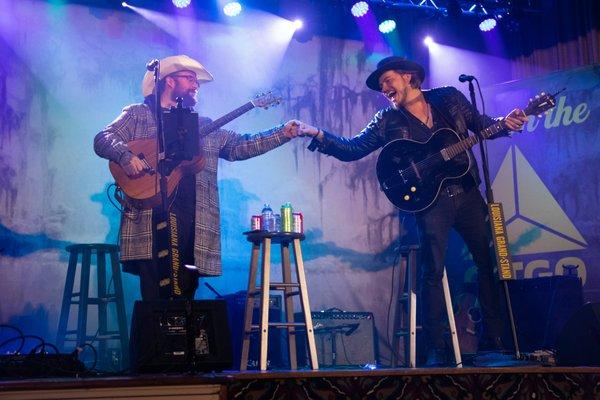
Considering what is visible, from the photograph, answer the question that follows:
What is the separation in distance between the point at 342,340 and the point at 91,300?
1986mm

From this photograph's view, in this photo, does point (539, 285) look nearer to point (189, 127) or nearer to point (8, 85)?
point (189, 127)

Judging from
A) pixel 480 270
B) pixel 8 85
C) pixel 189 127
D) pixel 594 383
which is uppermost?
pixel 8 85

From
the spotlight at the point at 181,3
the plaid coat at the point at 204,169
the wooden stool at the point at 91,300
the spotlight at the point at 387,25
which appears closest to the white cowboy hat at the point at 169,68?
the plaid coat at the point at 204,169

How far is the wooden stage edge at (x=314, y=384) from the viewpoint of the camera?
326 cm

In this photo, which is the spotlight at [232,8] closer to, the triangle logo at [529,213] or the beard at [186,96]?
the beard at [186,96]

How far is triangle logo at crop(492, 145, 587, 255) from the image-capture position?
6516 millimetres

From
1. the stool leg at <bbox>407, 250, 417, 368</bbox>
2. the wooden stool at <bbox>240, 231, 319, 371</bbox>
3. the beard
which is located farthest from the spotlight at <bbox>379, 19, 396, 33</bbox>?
the wooden stool at <bbox>240, 231, 319, 371</bbox>

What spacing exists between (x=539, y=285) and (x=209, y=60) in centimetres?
346

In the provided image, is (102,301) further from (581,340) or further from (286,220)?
(581,340)

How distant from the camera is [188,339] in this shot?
12.7 ft

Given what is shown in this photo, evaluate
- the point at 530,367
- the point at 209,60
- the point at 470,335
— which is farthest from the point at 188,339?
the point at 209,60

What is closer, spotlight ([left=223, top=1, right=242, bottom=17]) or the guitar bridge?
the guitar bridge

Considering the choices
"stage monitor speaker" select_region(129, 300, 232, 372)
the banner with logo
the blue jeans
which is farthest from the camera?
the banner with logo

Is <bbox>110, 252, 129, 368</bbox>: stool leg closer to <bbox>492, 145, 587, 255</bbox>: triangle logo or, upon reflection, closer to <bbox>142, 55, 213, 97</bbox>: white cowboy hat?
<bbox>142, 55, 213, 97</bbox>: white cowboy hat
